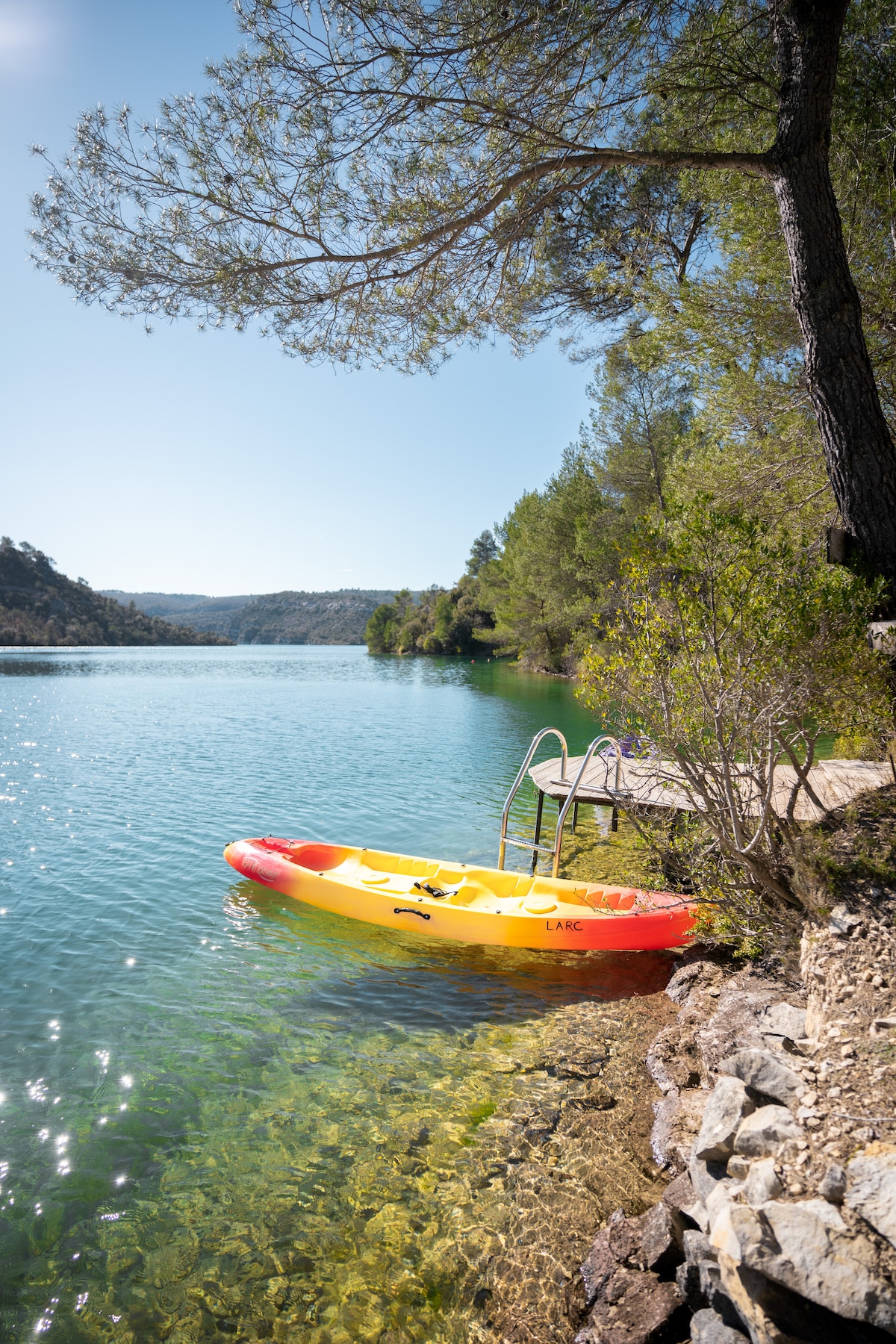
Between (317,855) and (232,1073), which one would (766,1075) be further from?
(317,855)

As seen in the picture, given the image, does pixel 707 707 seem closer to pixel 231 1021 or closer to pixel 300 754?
pixel 231 1021

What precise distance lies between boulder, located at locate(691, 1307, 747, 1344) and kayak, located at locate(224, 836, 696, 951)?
3.50 m

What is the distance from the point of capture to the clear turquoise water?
3043 millimetres

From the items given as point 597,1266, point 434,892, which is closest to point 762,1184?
point 597,1266

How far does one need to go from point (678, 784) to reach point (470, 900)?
109 inches

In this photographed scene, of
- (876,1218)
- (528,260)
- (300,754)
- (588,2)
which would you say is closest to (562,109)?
(588,2)

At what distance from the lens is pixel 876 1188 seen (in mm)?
2023

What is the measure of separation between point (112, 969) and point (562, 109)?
8.39m

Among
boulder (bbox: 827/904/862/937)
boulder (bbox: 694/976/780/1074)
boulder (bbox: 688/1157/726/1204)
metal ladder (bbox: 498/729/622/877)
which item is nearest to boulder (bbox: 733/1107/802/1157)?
boulder (bbox: 688/1157/726/1204)

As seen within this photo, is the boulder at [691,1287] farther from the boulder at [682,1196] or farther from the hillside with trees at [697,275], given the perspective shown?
the hillside with trees at [697,275]

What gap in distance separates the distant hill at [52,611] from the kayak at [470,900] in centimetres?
7759

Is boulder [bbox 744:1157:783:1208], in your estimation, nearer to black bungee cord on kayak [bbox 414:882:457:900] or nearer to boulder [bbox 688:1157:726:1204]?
boulder [bbox 688:1157:726:1204]

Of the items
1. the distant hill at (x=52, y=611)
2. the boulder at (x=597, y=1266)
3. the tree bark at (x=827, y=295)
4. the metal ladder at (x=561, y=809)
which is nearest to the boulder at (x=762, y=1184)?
the boulder at (x=597, y=1266)

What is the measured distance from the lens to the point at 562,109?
5.71 metres
